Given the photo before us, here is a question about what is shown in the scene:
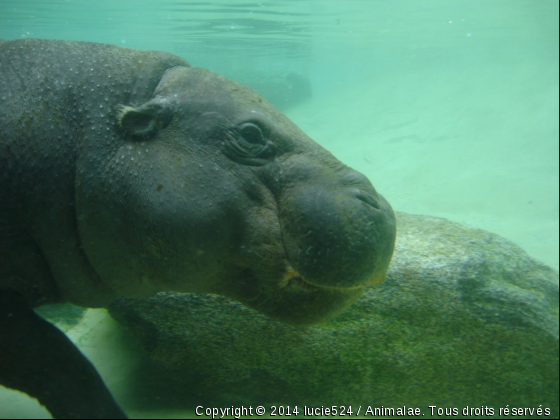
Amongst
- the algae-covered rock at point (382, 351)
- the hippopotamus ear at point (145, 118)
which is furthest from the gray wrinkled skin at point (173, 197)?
the algae-covered rock at point (382, 351)

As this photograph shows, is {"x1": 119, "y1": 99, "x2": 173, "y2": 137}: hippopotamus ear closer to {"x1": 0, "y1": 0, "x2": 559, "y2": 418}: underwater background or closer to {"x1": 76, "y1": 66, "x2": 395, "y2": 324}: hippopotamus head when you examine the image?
{"x1": 76, "y1": 66, "x2": 395, "y2": 324}: hippopotamus head

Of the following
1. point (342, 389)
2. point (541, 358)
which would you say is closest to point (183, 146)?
point (342, 389)

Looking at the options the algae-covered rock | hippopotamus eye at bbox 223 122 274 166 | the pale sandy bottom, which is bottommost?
the pale sandy bottom

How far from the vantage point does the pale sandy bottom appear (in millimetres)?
3984

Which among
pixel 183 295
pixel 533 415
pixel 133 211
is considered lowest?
pixel 533 415

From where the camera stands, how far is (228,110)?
2.50 m

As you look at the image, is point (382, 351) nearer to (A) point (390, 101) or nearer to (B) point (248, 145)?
(B) point (248, 145)

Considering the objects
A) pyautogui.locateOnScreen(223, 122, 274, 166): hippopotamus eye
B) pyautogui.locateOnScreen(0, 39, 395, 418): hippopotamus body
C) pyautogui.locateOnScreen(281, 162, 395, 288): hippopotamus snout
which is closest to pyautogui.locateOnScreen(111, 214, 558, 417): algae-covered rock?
pyautogui.locateOnScreen(0, 39, 395, 418): hippopotamus body

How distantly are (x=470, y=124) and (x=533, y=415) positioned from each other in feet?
86.5

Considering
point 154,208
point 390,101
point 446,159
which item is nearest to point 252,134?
point 154,208

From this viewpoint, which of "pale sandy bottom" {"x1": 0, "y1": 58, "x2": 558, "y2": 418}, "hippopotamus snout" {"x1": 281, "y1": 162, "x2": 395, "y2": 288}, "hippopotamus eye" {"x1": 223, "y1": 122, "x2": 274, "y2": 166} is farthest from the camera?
"pale sandy bottom" {"x1": 0, "y1": 58, "x2": 558, "y2": 418}

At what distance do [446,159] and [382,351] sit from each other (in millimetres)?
18181

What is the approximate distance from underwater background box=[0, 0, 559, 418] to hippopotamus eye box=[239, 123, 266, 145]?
6.67 feet

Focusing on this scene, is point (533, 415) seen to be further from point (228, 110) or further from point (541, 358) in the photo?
point (228, 110)
